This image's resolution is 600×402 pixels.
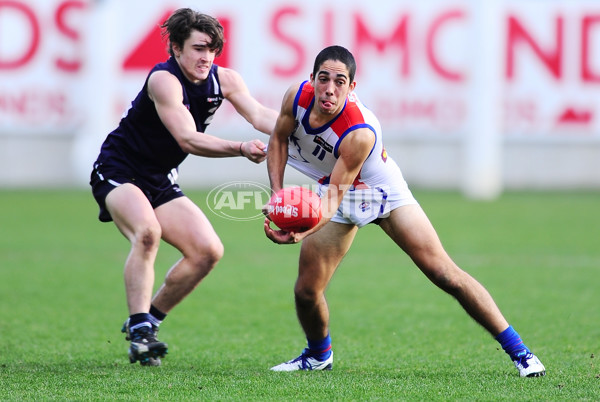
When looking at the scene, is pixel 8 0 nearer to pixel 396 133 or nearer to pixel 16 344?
pixel 396 133

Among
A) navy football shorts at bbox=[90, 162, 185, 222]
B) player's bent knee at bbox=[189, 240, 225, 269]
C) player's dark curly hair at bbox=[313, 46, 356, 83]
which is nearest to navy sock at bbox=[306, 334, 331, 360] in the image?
player's bent knee at bbox=[189, 240, 225, 269]

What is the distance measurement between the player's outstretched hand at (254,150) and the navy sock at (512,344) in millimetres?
2070

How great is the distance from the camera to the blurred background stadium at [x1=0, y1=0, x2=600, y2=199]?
2503 cm

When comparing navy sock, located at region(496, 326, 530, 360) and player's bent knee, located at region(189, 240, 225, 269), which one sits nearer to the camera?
navy sock, located at region(496, 326, 530, 360)

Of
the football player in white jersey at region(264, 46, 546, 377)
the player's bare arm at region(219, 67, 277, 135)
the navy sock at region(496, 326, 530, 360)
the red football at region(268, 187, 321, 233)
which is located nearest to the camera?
the red football at region(268, 187, 321, 233)

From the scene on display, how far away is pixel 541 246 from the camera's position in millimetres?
14539

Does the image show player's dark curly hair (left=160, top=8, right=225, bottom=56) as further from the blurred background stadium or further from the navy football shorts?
the blurred background stadium

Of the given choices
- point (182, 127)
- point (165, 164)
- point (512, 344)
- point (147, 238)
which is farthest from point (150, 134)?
point (512, 344)

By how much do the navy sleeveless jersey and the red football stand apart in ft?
4.80

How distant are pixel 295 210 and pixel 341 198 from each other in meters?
0.39

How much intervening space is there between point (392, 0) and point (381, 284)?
16.6 metres

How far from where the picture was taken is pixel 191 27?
6477 millimetres

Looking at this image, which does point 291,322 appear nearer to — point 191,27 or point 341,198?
point 341,198

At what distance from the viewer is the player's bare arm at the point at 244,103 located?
689 cm
